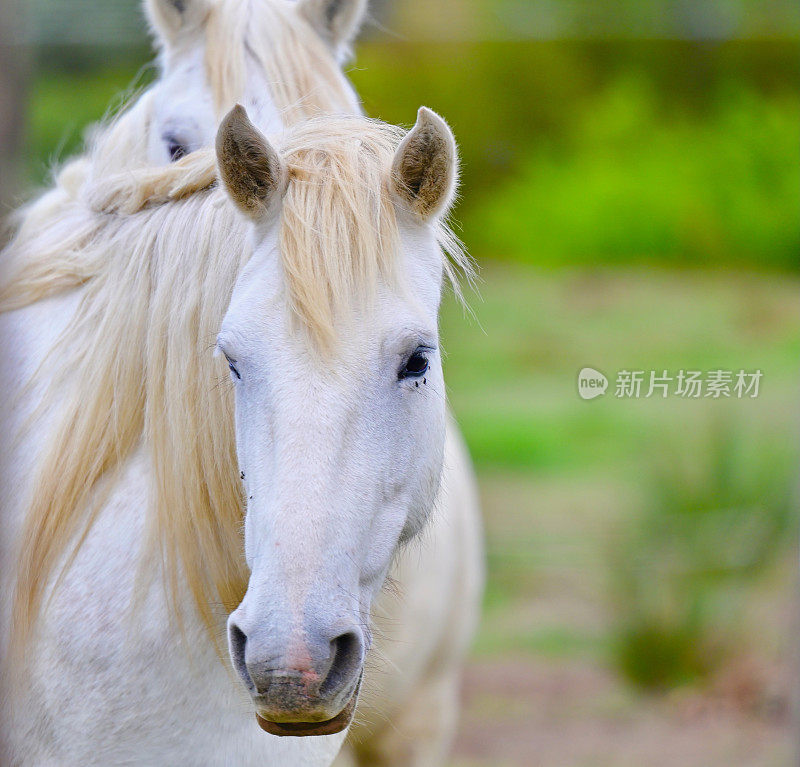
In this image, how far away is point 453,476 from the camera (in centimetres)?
238

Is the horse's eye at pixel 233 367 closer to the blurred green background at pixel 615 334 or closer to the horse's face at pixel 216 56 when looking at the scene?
the horse's face at pixel 216 56

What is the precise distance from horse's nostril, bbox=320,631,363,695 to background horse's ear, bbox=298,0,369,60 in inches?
62.1

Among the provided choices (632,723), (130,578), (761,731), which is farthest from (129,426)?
(761,731)

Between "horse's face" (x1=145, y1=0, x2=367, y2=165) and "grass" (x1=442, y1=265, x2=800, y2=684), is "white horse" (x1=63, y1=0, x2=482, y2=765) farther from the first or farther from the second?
"grass" (x1=442, y1=265, x2=800, y2=684)

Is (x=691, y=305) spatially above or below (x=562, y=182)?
below

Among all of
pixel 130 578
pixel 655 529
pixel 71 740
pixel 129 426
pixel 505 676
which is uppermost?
pixel 129 426

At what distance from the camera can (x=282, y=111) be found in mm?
1644

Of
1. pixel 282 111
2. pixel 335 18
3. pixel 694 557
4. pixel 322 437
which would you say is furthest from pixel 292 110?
pixel 694 557

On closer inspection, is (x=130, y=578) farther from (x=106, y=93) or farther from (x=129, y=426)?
(x=106, y=93)

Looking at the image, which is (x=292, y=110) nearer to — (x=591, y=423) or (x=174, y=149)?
(x=174, y=149)

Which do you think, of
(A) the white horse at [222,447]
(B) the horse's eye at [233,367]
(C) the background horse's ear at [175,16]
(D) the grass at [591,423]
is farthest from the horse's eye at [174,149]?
(D) the grass at [591,423]

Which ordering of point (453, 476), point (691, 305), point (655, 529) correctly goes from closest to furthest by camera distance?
point (453, 476) < point (655, 529) < point (691, 305)

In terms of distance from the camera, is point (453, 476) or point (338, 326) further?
point (453, 476)

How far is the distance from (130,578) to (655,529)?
9.92ft
